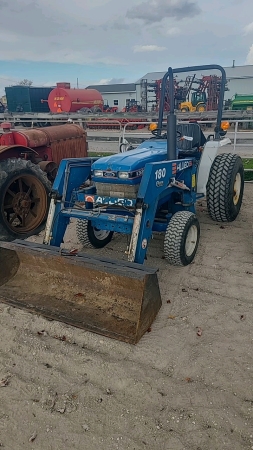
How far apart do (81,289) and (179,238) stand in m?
1.28

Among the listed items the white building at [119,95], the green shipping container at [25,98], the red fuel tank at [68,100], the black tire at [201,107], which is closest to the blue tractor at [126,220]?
the red fuel tank at [68,100]

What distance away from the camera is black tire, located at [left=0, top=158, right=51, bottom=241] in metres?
4.81

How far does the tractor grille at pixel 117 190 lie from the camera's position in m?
3.88

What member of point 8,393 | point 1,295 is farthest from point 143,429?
point 1,295

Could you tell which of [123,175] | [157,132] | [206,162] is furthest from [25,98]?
[123,175]

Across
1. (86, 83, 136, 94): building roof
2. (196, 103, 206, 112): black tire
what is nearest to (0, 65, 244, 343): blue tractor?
(196, 103, 206, 112): black tire

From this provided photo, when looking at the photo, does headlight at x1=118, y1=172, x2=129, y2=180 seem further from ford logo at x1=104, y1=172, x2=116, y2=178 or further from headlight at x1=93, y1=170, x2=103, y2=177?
headlight at x1=93, y1=170, x2=103, y2=177

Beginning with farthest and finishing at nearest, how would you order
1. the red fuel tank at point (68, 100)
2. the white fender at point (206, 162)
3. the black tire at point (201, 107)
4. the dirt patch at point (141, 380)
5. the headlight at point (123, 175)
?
1. the black tire at point (201, 107)
2. the red fuel tank at point (68, 100)
3. the white fender at point (206, 162)
4. the headlight at point (123, 175)
5. the dirt patch at point (141, 380)

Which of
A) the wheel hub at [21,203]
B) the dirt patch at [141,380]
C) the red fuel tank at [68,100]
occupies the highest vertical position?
the red fuel tank at [68,100]

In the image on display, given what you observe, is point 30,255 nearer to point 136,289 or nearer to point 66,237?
point 136,289

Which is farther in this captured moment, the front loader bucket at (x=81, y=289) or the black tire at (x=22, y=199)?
the black tire at (x=22, y=199)

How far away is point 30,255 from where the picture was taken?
3.59 metres

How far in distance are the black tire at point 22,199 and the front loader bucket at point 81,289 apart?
1.26 meters

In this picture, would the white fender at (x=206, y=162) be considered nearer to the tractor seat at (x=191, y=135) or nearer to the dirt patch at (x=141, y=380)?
the tractor seat at (x=191, y=135)
